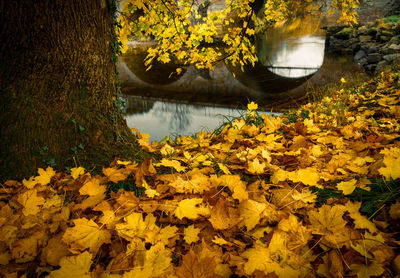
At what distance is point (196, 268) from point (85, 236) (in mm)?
488

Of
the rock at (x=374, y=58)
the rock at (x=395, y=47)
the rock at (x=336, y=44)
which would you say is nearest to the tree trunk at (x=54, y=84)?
the rock at (x=395, y=47)

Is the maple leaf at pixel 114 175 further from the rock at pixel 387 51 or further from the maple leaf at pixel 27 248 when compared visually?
the rock at pixel 387 51

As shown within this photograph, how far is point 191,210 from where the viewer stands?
1.03 metres

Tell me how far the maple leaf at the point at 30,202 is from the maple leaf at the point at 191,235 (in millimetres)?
823

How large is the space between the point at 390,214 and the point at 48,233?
1440mm

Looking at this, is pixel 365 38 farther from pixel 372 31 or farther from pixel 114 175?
pixel 114 175

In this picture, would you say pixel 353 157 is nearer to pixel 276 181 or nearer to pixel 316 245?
pixel 276 181

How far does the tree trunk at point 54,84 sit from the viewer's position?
144cm

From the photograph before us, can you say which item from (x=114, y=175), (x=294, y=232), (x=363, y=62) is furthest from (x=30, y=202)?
(x=363, y=62)

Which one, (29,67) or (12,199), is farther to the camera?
(29,67)

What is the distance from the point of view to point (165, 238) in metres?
0.96

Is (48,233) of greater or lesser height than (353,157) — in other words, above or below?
below

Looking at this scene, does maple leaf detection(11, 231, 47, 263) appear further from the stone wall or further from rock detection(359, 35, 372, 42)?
rock detection(359, 35, 372, 42)

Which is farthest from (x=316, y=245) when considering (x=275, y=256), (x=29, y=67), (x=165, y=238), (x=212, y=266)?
(x=29, y=67)
